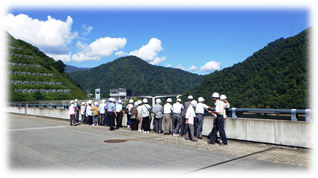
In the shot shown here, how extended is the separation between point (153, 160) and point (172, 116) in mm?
5456

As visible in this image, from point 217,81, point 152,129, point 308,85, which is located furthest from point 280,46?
point 152,129

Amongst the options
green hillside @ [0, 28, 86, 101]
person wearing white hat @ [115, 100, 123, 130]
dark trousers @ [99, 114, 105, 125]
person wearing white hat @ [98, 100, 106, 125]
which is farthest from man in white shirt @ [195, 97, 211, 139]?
green hillside @ [0, 28, 86, 101]

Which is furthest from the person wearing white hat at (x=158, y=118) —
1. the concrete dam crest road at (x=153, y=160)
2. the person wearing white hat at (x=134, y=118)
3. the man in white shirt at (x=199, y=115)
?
the concrete dam crest road at (x=153, y=160)

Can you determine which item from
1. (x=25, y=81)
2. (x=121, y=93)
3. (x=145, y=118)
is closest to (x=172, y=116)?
(x=145, y=118)

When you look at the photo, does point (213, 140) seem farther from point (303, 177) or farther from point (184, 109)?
point (303, 177)

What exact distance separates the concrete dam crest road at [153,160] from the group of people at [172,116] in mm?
1029

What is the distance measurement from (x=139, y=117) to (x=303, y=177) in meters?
9.13

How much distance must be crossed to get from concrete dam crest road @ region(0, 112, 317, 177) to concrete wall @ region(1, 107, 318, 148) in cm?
25

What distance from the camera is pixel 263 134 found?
9383 mm

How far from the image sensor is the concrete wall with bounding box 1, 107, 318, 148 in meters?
8.31

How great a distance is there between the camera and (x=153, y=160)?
707 centimetres

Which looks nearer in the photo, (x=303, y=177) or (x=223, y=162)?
(x=303, y=177)

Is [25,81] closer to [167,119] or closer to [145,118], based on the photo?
[145,118]

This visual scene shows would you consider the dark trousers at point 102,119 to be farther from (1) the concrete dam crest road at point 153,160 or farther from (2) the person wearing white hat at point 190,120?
(2) the person wearing white hat at point 190,120
